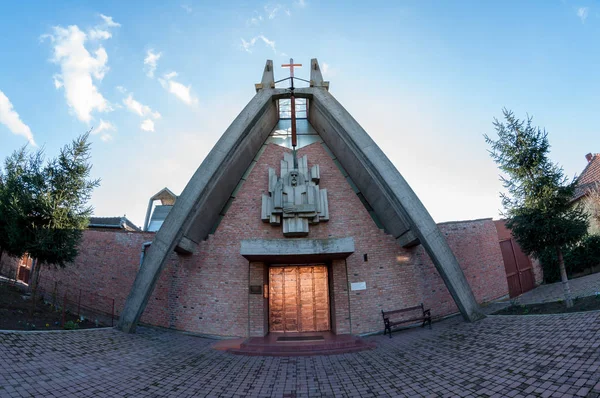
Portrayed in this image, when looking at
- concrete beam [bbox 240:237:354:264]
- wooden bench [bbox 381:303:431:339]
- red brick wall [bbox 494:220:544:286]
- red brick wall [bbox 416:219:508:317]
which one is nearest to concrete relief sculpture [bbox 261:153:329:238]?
concrete beam [bbox 240:237:354:264]

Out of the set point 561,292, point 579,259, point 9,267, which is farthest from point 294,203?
point 9,267

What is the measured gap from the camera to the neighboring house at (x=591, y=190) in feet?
48.4

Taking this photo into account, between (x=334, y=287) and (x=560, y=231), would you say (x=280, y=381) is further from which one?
(x=560, y=231)

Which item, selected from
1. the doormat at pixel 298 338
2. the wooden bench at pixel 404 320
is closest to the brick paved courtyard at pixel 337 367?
the wooden bench at pixel 404 320

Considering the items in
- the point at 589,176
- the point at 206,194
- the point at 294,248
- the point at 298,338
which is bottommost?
the point at 298,338

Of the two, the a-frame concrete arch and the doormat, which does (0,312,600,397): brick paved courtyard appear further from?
the doormat

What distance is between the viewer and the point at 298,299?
11.1 metres

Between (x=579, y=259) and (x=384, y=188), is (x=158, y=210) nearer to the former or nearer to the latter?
(x=384, y=188)

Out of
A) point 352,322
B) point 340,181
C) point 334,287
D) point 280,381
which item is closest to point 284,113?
point 340,181

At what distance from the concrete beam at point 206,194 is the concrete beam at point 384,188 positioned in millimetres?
2917

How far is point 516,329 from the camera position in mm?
7176

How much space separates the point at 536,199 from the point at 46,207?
58.4ft

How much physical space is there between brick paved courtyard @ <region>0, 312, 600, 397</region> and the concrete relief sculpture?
4.95m

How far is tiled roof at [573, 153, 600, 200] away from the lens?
17.8 m
